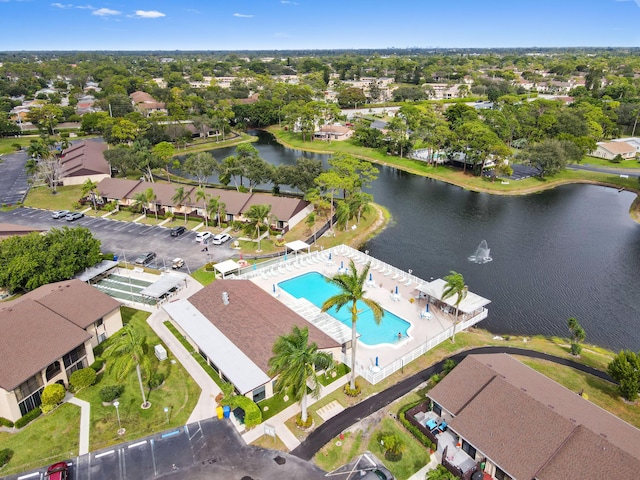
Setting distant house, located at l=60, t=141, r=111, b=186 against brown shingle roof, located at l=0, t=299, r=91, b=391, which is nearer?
brown shingle roof, located at l=0, t=299, r=91, b=391

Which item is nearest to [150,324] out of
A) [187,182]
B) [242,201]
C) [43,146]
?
[242,201]

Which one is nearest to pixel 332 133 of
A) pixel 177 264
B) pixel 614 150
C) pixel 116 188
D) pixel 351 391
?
pixel 116 188

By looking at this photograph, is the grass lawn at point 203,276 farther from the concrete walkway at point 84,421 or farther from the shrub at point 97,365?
the concrete walkway at point 84,421

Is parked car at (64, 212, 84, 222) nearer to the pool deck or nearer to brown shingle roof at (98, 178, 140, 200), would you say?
brown shingle roof at (98, 178, 140, 200)

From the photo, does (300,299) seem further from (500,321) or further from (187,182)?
(187,182)

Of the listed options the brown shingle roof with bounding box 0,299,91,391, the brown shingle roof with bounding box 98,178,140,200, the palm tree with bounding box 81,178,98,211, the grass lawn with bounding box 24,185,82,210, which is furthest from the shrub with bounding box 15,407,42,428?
the grass lawn with bounding box 24,185,82,210

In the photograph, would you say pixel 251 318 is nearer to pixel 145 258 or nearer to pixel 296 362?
pixel 296 362
